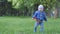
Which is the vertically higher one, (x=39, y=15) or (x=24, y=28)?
(x=39, y=15)

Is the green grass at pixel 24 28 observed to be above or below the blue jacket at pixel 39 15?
below

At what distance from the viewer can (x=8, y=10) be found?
46.3 meters

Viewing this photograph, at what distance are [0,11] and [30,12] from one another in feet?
19.1

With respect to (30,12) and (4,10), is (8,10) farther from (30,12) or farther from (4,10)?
(30,12)

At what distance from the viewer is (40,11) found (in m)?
10.9

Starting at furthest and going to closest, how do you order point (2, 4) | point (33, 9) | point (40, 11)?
point (2, 4) < point (33, 9) < point (40, 11)

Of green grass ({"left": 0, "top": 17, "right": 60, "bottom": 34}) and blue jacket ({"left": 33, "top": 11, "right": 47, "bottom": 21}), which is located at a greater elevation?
blue jacket ({"left": 33, "top": 11, "right": 47, "bottom": 21})

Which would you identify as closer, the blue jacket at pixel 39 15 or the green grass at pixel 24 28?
the blue jacket at pixel 39 15

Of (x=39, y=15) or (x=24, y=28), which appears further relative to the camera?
(x=24, y=28)

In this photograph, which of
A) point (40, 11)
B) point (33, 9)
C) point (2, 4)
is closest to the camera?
point (40, 11)

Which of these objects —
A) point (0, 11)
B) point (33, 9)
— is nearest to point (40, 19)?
point (33, 9)

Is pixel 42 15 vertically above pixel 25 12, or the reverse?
pixel 42 15

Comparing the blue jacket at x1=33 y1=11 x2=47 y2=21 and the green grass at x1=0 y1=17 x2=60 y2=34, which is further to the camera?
the green grass at x1=0 y1=17 x2=60 y2=34

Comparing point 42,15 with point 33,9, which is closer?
point 42,15
